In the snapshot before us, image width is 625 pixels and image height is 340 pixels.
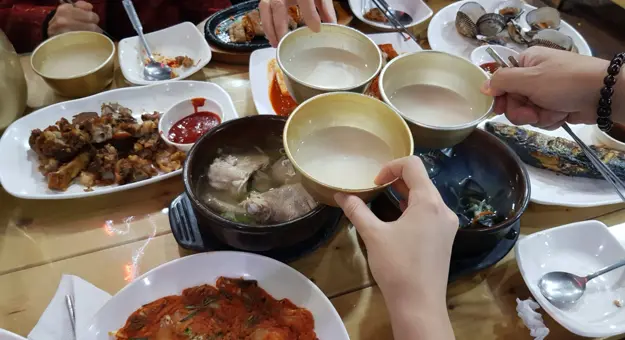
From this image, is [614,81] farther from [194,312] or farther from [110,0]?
[110,0]

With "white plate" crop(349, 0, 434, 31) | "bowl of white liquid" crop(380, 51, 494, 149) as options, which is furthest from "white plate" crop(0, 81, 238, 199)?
"white plate" crop(349, 0, 434, 31)

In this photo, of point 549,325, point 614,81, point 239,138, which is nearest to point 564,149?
point 614,81

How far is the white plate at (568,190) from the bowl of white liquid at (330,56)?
0.70 m

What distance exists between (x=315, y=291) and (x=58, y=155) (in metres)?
1.00

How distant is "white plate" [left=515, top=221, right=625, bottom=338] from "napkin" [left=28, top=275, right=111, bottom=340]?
1.20 meters

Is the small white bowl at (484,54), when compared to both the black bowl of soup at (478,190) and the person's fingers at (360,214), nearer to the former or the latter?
the black bowl of soup at (478,190)

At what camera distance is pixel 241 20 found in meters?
2.16

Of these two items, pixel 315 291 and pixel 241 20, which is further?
pixel 241 20

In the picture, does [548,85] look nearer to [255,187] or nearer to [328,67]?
[328,67]

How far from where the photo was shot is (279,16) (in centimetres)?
160

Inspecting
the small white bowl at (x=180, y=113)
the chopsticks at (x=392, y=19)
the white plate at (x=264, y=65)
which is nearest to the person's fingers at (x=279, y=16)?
the white plate at (x=264, y=65)

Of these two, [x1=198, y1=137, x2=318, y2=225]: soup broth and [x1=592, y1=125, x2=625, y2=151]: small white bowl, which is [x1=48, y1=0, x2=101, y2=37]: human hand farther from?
[x1=592, y1=125, x2=625, y2=151]: small white bowl

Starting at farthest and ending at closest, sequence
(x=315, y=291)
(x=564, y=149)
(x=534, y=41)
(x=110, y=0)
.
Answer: (x=110, y=0) → (x=534, y=41) → (x=564, y=149) → (x=315, y=291)

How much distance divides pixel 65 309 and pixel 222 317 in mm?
418
